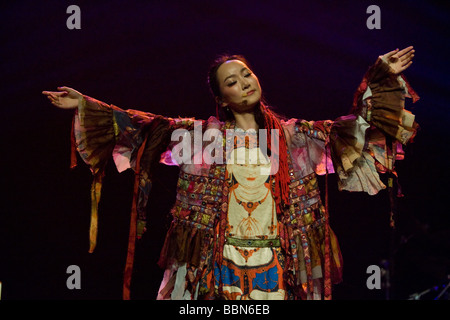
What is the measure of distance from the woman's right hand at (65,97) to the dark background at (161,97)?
769mm

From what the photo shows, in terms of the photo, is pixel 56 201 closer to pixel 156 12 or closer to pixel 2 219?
pixel 2 219

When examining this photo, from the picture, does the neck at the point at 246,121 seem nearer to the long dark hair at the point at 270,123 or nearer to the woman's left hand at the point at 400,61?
the long dark hair at the point at 270,123

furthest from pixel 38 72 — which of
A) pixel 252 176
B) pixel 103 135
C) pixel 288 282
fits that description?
pixel 288 282

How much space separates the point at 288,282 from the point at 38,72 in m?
1.80

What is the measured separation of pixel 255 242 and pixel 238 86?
0.69 meters

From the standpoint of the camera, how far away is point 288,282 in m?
1.80

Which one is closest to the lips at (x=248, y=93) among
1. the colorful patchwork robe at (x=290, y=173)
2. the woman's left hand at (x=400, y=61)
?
the colorful patchwork robe at (x=290, y=173)

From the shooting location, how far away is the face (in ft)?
6.56

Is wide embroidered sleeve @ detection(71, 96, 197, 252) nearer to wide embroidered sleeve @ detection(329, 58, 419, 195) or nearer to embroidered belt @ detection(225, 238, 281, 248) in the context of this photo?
embroidered belt @ detection(225, 238, 281, 248)

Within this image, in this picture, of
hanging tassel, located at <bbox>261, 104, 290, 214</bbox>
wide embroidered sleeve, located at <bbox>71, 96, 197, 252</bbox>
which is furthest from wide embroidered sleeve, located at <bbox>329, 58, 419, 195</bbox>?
wide embroidered sleeve, located at <bbox>71, 96, 197, 252</bbox>

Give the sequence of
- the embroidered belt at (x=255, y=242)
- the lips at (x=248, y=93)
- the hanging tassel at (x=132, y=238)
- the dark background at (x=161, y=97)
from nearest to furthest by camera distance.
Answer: the hanging tassel at (x=132, y=238) → the embroidered belt at (x=255, y=242) → the lips at (x=248, y=93) → the dark background at (x=161, y=97)

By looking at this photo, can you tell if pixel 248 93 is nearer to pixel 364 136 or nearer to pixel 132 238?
pixel 364 136

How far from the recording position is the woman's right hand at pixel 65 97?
1808mm

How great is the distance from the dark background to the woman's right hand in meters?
0.77
